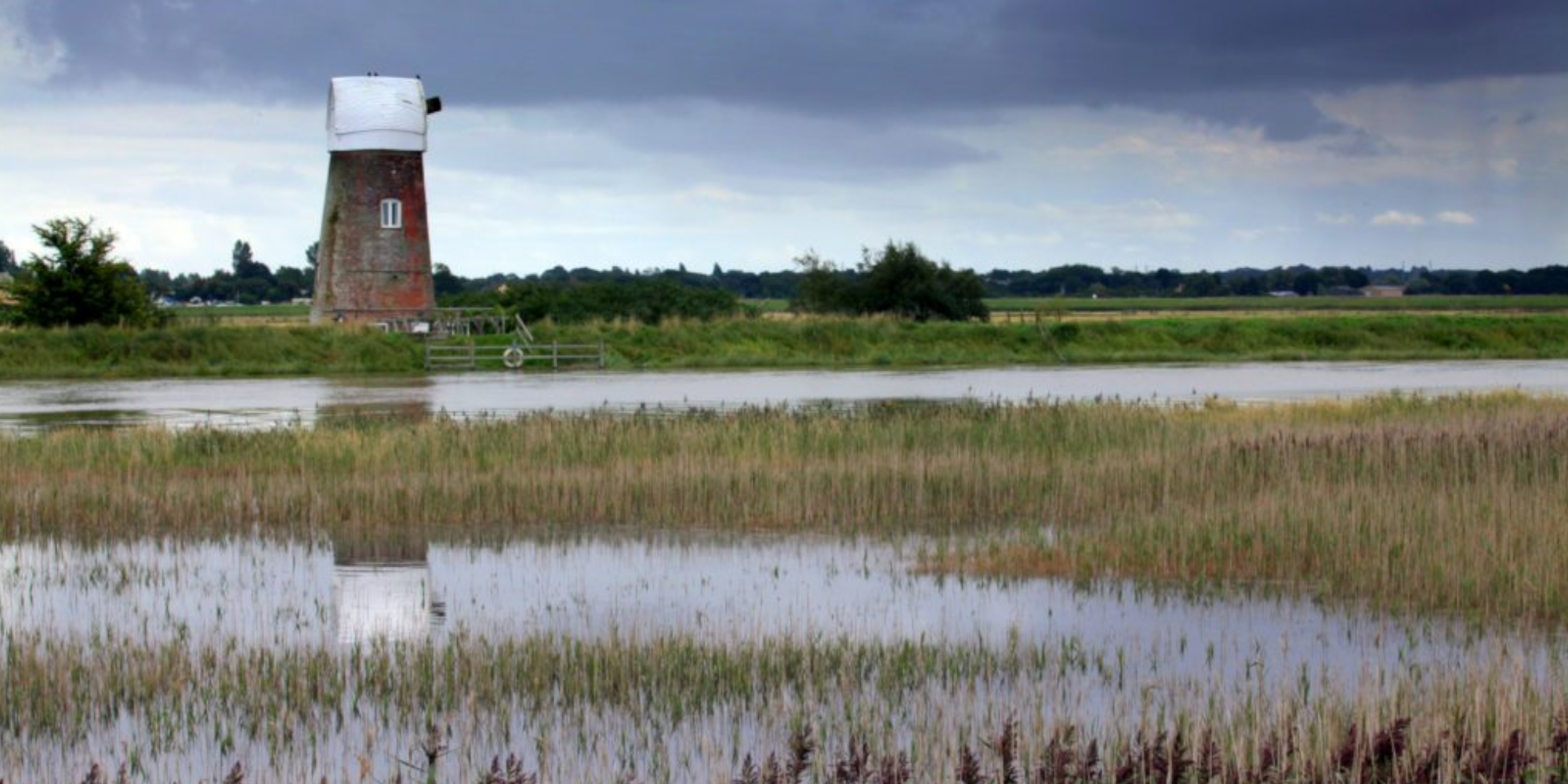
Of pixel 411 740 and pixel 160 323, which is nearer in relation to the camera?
pixel 411 740

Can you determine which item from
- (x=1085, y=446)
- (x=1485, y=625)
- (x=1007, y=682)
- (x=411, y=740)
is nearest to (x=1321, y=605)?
(x=1485, y=625)

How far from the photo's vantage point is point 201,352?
216 feet

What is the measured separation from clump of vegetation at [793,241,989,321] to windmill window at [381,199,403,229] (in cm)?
2436

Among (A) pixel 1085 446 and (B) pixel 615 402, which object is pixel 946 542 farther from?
(B) pixel 615 402

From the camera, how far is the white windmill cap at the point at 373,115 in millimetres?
71438

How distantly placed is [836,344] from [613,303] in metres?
11.9

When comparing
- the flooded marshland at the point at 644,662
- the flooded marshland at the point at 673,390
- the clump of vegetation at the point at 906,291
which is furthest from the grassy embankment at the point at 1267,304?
the flooded marshland at the point at 644,662

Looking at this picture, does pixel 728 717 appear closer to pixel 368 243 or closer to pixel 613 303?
pixel 368 243

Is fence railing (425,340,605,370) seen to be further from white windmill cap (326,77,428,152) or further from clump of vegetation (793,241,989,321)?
clump of vegetation (793,241,989,321)

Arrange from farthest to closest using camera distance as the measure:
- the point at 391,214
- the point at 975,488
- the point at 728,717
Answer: the point at 391,214
the point at 975,488
the point at 728,717

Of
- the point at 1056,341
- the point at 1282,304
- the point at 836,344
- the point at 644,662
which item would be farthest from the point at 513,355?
the point at 1282,304

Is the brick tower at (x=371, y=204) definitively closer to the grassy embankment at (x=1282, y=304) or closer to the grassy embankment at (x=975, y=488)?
the grassy embankment at (x=975, y=488)

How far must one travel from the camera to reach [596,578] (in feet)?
56.1

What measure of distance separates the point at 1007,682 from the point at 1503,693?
10.2ft
